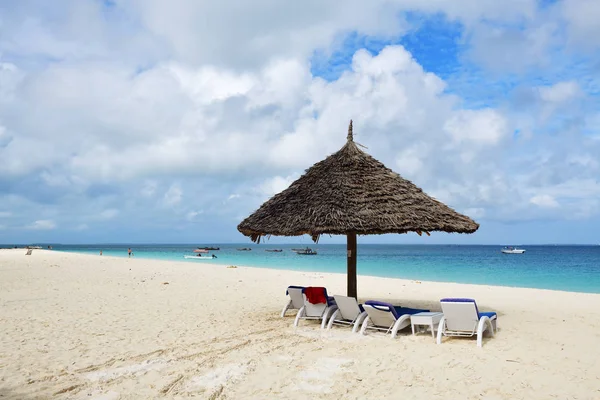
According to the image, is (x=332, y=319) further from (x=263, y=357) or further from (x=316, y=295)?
(x=263, y=357)

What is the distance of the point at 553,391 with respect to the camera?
4.53 metres

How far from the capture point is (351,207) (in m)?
7.44

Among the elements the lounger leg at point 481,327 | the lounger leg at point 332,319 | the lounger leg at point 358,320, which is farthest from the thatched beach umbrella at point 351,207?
the lounger leg at point 481,327

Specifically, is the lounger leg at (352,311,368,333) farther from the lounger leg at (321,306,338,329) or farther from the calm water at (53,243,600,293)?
the calm water at (53,243,600,293)

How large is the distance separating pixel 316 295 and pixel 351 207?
1.55 m

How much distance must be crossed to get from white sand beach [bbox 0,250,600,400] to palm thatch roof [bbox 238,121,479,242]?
1.63 meters

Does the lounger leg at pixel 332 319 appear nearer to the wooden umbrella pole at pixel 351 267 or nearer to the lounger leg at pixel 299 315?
the lounger leg at pixel 299 315

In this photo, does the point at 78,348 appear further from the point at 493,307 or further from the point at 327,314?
the point at 493,307

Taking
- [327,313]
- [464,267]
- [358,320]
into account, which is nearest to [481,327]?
[358,320]

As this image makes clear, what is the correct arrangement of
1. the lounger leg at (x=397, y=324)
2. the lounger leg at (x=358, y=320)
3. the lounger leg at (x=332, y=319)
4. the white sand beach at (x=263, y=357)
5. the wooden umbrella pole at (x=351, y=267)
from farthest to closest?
the wooden umbrella pole at (x=351, y=267) → the lounger leg at (x=332, y=319) → the lounger leg at (x=358, y=320) → the lounger leg at (x=397, y=324) → the white sand beach at (x=263, y=357)

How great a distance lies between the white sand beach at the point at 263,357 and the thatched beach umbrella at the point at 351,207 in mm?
1598

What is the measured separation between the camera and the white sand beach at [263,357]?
456 cm

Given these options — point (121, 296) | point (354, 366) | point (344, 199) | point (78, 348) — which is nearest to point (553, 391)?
point (354, 366)

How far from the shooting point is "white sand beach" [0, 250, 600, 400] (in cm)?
456
